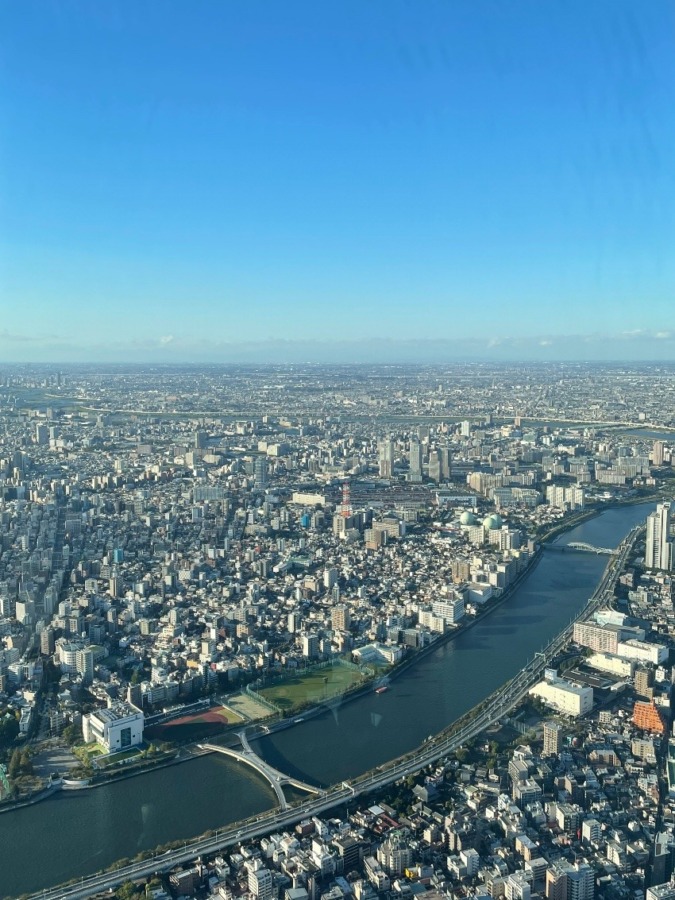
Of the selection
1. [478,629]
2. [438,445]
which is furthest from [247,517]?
[438,445]

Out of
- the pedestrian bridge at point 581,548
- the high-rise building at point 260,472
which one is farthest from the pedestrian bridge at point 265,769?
the high-rise building at point 260,472

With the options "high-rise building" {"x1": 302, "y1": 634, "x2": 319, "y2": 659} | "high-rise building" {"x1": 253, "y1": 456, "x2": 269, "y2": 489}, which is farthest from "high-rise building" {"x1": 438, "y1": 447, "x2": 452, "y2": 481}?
"high-rise building" {"x1": 302, "y1": 634, "x2": 319, "y2": 659}

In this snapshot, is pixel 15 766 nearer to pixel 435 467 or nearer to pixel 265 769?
pixel 265 769

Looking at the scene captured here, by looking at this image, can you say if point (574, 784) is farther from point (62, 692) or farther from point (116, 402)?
point (116, 402)

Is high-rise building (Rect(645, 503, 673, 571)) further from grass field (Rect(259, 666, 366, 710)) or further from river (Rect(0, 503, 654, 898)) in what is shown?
grass field (Rect(259, 666, 366, 710))

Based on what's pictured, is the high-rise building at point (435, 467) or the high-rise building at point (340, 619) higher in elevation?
the high-rise building at point (435, 467)

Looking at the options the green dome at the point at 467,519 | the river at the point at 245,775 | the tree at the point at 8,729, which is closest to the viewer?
the river at the point at 245,775

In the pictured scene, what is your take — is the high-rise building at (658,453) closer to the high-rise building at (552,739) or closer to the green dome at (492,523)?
the green dome at (492,523)

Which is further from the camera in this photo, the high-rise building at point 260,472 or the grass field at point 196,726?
the high-rise building at point 260,472
